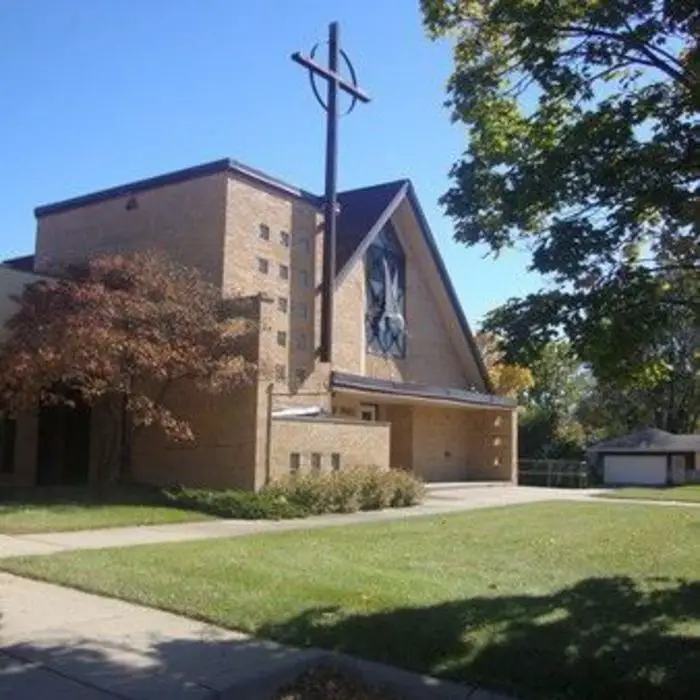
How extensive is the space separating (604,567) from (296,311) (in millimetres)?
14969

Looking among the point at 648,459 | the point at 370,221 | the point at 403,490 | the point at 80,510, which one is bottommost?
the point at 80,510

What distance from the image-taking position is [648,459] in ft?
172

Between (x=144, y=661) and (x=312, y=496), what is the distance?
40.9 feet

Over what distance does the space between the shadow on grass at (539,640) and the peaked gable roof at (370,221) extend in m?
19.4

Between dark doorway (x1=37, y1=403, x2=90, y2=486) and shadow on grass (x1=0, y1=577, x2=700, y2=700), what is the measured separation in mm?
16216

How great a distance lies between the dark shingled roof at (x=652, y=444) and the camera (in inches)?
2047

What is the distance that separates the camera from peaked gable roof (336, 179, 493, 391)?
28.9m

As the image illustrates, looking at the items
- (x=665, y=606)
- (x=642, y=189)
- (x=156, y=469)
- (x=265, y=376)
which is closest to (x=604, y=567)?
(x=665, y=606)

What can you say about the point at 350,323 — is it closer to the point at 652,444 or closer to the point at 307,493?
the point at 307,493

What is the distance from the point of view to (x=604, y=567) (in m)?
11.9

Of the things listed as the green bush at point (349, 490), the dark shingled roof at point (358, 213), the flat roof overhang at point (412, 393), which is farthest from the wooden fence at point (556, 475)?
the green bush at point (349, 490)

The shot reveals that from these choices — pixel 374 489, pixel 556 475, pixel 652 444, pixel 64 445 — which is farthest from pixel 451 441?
pixel 652 444

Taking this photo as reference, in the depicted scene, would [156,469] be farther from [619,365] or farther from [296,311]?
[619,365]

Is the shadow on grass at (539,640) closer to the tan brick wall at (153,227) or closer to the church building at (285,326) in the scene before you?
the church building at (285,326)
